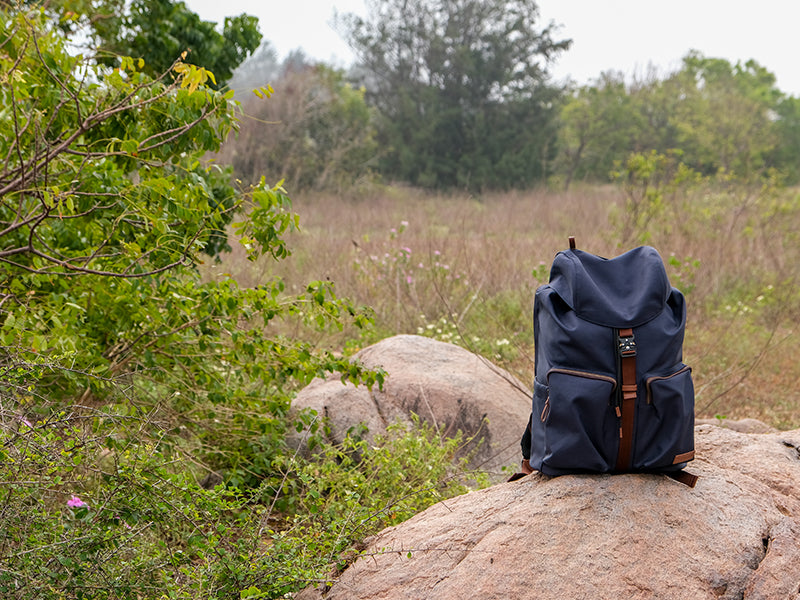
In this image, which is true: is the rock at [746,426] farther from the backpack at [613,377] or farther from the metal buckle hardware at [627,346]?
the metal buckle hardware at [627,346]

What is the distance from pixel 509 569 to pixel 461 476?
1.76m

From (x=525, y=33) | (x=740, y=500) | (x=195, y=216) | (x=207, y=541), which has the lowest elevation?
A: (x=207, y=541)

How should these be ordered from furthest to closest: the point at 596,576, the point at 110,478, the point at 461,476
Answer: the point at 461,476, the point at 110,478, the point at 596,576

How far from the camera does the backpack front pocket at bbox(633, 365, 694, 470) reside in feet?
7.66

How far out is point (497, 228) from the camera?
36.4 ft

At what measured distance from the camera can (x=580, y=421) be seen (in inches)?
91.0

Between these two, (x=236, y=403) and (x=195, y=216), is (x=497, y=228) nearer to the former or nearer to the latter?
(x=236, y=403)

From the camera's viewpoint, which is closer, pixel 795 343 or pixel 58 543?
pixel 58 543

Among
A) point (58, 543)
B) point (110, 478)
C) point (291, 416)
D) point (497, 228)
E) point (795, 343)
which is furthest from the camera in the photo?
point (497, 228)

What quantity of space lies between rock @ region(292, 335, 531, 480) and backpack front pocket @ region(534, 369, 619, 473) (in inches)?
74.2

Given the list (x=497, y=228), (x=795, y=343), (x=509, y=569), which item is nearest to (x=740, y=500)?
(x=509, y=569)

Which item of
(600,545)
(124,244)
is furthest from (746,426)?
(124,244)

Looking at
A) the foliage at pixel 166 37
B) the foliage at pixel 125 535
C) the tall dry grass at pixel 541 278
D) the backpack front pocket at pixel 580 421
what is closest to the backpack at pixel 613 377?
the backpack front pocket at pixel 580 421

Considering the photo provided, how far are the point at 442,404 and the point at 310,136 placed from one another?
683 inches
